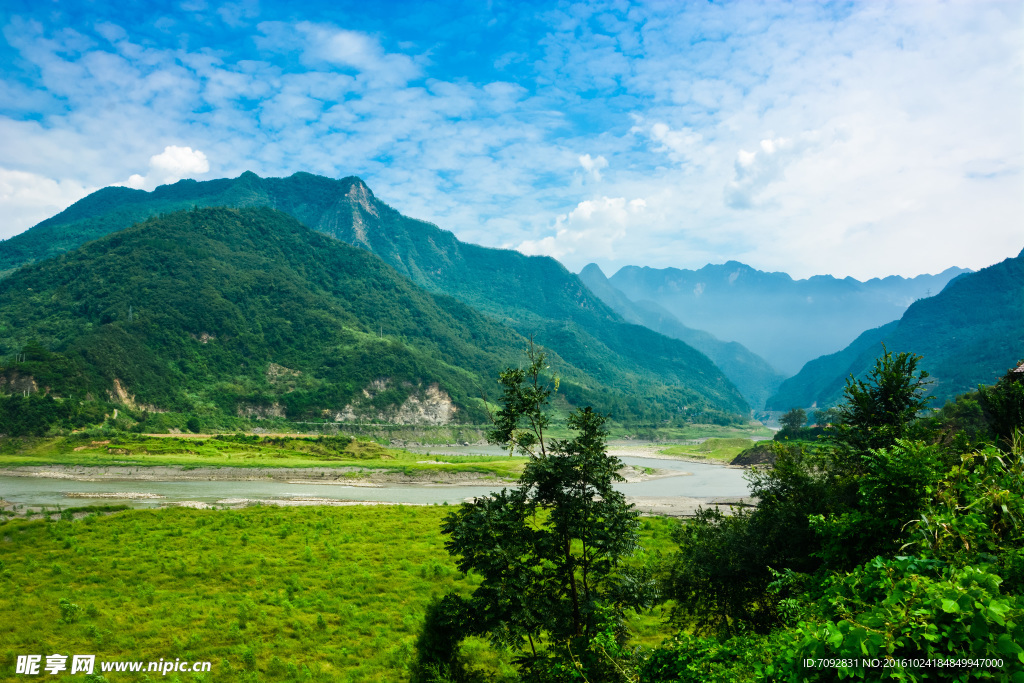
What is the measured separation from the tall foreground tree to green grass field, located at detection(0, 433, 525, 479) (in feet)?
227

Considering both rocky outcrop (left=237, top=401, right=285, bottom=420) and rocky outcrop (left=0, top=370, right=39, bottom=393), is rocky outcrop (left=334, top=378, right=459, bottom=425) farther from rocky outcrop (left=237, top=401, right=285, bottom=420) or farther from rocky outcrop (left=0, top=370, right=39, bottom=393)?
rocky outcrop (left=0, top=370, right=39, bottom=393)

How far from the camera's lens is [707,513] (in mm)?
17453

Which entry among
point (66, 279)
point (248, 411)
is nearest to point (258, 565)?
point (248, 411)

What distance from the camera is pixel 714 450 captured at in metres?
142

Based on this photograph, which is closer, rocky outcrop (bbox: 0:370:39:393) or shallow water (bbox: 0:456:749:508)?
shallow water (bbox: 0:456:749:508)

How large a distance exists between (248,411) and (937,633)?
160743 millimetres

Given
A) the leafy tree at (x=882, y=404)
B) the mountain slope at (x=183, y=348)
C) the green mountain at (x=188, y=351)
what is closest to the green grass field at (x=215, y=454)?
the green mountain at (x=188, y=351)

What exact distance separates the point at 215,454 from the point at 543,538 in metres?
90.3

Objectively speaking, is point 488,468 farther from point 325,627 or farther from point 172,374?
point 172,374

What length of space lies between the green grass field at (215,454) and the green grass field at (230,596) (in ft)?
164

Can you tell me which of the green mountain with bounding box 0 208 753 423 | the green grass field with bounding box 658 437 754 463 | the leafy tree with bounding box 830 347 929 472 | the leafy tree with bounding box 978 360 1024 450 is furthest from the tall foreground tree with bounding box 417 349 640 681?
the green mountain with bounding box 0 208 753 423

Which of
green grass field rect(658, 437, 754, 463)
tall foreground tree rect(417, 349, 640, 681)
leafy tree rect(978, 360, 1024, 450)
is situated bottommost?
green grass field rect(658, 437, 754, 463)

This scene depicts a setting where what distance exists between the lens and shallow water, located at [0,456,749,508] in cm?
4978

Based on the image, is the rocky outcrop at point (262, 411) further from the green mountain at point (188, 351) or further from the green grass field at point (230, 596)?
the green grass field at point (230, 596)
